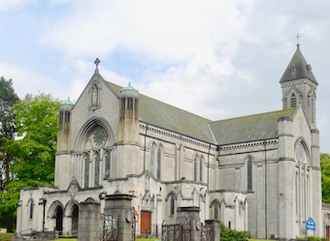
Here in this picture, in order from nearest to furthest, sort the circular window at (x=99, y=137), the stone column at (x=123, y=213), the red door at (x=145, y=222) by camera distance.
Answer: the stone column at (x=123, y=213) < the red door at (x=145, y=222) < the circular window at (x=99, y=137)

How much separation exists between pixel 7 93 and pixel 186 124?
1149 inches

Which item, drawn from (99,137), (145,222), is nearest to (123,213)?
(145,222)

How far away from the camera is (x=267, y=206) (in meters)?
64.8

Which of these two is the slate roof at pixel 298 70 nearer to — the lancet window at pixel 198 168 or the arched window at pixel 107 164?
the lancet window at pixel 198 168

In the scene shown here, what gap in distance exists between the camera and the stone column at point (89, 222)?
28.5 m

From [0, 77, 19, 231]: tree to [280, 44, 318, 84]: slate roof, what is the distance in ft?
129

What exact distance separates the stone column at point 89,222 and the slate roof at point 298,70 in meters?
54.2

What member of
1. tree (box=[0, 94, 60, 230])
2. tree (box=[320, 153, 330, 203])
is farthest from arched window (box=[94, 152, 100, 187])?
tree (box=[320, 153, 330, 203])

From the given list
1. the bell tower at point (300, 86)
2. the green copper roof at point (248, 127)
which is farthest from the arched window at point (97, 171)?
the bell tower at point (300, 86)

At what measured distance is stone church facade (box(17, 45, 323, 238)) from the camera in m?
56.3

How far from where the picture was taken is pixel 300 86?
7706cm

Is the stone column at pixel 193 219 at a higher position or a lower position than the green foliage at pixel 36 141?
lower

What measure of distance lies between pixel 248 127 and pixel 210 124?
7154mm

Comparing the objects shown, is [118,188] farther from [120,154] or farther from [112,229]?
[112,229]
